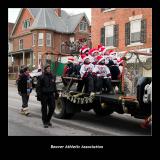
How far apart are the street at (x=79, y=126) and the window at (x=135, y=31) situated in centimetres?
794

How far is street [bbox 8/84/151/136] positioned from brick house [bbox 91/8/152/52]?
7078 mm

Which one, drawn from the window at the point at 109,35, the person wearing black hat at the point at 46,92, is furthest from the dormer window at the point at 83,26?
the person wearing black hat at the point at 46,92

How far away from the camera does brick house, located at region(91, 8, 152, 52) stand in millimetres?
18969

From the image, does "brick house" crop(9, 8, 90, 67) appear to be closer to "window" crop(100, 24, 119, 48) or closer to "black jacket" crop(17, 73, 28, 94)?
"window" crop(100, 24, 119, 48)

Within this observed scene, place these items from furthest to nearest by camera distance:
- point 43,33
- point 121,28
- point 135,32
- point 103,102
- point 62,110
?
point 43,33 → point 121,28 → point 135,32 → point 62,110 → point 103,102

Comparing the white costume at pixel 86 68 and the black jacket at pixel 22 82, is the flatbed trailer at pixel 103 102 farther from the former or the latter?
the black jacket at pixel 22 82

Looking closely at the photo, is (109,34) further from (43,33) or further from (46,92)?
(43,33)

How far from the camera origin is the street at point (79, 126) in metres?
9.12

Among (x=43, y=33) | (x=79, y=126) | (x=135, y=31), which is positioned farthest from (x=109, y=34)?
(x=43, y=33)

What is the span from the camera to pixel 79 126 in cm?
1009

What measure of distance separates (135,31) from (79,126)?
433 inches

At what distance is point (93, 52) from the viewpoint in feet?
35.9
